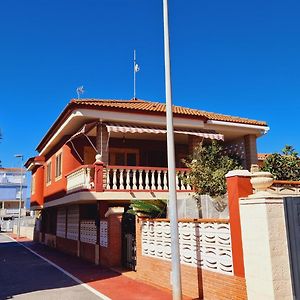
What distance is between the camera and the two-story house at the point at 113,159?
14086mm

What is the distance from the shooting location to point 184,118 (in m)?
16.5

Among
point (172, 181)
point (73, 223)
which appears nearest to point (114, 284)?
point (172, 181)

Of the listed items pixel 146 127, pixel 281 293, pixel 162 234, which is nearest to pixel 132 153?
pixel 146 127

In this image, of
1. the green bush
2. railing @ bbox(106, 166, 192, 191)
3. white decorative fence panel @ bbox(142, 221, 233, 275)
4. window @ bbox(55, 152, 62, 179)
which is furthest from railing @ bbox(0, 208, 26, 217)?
white decorative fence panel @ bbox(142, 221, 233, 275)

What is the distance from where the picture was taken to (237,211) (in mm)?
6758

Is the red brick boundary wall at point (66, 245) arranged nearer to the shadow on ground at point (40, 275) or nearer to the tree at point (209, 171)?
the shadow on ground at point (40, 275)

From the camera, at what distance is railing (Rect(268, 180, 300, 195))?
8.46 metres

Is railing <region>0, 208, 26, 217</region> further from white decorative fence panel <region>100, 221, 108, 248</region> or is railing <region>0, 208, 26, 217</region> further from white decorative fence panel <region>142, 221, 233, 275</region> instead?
white decorative fence panel <region>142, 221, 233, 275</region>

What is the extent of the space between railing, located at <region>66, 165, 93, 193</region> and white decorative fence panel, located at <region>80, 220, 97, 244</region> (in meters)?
1.82

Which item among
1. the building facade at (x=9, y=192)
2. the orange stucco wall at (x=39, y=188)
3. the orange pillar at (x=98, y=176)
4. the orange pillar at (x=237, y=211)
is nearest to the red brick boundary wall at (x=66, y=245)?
the orange stucco wall at (x=39, y=188)

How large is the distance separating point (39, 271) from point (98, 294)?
222 inches

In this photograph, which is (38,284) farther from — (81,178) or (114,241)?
(81,178)

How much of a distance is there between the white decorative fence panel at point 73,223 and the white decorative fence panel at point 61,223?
1147 mm

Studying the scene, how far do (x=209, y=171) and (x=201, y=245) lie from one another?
6.01 m
